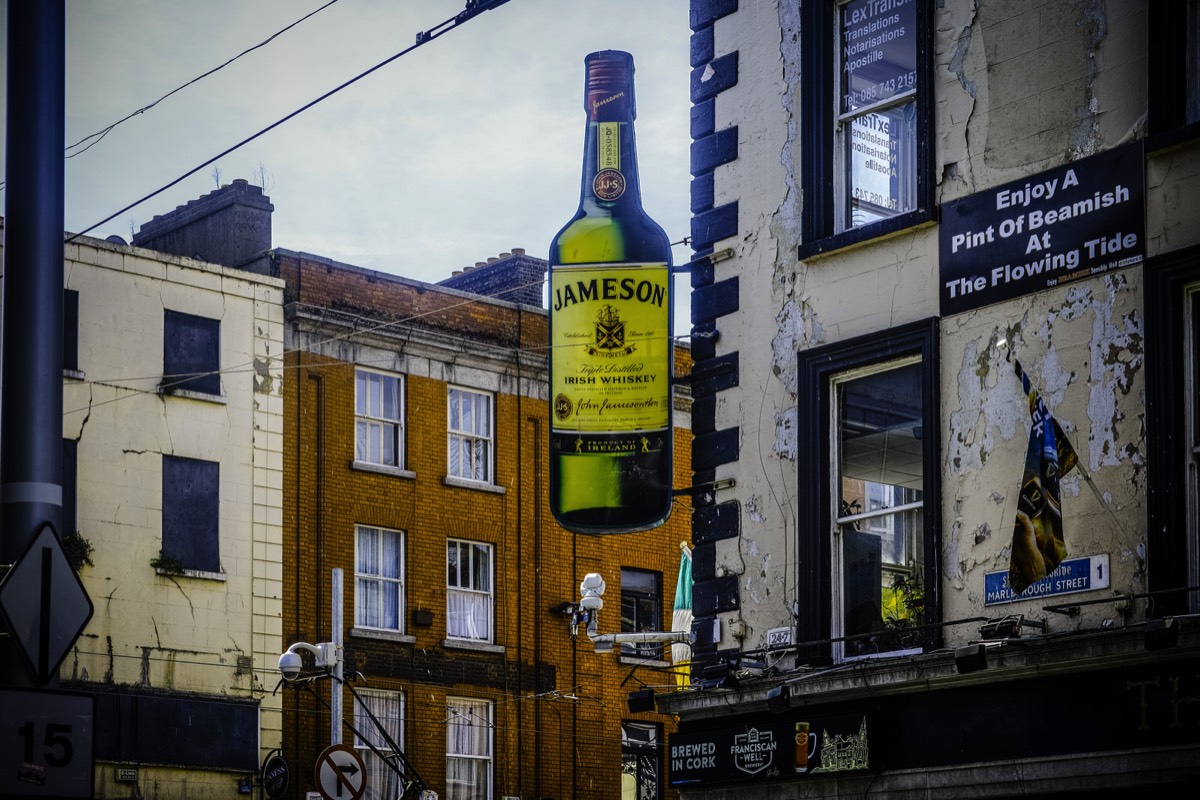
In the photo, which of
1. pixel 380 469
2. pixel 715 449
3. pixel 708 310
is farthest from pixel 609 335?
pixel 380 469

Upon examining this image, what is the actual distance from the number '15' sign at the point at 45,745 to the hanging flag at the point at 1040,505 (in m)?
A: 6.43

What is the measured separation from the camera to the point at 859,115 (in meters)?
15.4

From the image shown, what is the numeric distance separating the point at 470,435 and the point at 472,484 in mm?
1074

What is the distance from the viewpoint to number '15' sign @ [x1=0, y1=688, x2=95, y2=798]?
9.63m

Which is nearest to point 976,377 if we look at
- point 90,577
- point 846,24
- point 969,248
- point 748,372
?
point 969,248

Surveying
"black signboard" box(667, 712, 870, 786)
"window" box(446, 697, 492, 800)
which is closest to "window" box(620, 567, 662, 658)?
"window" box(446, 697, 492, 800)

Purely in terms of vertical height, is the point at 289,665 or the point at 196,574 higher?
the point at 196,574

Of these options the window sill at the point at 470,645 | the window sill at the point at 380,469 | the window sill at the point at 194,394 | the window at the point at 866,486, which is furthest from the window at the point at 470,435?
the window at the point at 866,486

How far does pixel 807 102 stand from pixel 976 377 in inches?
118

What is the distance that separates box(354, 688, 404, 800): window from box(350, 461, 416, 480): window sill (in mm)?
4119

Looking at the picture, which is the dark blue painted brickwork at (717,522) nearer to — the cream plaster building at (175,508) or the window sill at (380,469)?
the cream plaster building at (175,508)

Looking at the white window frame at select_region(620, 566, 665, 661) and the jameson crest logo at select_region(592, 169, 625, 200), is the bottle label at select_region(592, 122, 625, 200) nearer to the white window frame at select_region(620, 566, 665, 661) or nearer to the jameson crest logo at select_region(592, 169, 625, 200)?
the jameson crest logo at select_region(592, 169, 625, 200)

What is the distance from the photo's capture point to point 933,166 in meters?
14.6

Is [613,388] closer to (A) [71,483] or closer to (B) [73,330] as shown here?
(A) [71,483]
